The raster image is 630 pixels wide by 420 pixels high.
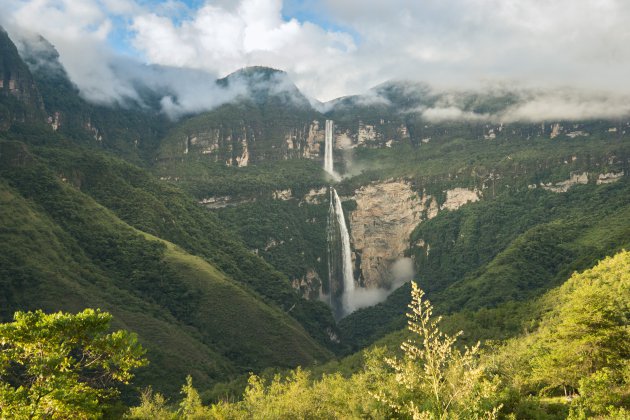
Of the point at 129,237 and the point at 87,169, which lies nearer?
the point at 129,237

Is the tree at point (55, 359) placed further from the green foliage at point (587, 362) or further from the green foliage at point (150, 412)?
the green foliage at point (587, 362)

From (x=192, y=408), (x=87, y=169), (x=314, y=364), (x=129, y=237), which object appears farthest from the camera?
(x=87, y=169)

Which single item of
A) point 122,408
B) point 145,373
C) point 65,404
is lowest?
point 145,373

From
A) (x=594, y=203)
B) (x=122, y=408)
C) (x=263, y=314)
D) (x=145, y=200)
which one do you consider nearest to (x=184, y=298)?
(x=263, y=314)

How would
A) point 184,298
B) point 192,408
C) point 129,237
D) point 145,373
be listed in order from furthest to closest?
point 129,237 < point 184,298 < point 145,373 < point 192,408

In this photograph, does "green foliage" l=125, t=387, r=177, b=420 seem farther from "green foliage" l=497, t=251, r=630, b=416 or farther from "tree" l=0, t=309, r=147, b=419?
"green foliage" l=497, t=251, r=630, b=416

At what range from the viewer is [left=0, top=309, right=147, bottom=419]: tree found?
2128cm

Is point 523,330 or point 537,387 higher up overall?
point 537,387

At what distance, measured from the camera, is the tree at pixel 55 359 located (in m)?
21.3

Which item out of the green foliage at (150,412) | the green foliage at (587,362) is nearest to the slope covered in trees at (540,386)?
the green foliage at (587,362)

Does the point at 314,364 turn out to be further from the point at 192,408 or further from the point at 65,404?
the point at 65,404

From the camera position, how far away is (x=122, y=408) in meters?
29.5

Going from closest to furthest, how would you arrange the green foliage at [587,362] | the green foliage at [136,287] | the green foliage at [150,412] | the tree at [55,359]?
the tree at [55,359] → the green foliage at [587,362] → the green foliage at [150,412] → the green foliage at [136,287]

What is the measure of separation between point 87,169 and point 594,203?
162 meters
